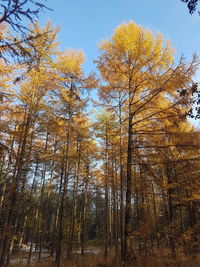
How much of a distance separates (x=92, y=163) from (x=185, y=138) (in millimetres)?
11412

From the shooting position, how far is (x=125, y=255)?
5227 millimetres

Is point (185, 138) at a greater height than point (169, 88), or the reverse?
point (169, 88)

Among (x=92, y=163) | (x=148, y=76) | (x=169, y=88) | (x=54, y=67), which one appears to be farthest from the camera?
(x=92, y=163)

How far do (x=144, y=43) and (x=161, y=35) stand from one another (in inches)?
31.7

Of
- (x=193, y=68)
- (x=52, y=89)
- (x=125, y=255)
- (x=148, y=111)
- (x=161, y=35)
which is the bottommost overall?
(x=125, y=255)

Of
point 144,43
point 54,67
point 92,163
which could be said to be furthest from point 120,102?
point 92,163

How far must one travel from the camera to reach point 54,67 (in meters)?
7.68

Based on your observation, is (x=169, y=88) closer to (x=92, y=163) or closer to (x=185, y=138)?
(x=185, y=138)

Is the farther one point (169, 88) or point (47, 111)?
point (47, 111)

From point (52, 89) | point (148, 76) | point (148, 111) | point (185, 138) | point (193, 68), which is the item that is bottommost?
point (185, 138)

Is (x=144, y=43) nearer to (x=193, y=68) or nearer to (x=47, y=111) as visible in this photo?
(x=193, y=68)

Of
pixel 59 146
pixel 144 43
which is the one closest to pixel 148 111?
pixel 144 43

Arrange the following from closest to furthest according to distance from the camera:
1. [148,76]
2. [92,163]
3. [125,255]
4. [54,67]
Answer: [125,255] < [148,76] < [54,67] < [92,163]

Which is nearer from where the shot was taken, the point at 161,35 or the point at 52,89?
the point at 161,35
